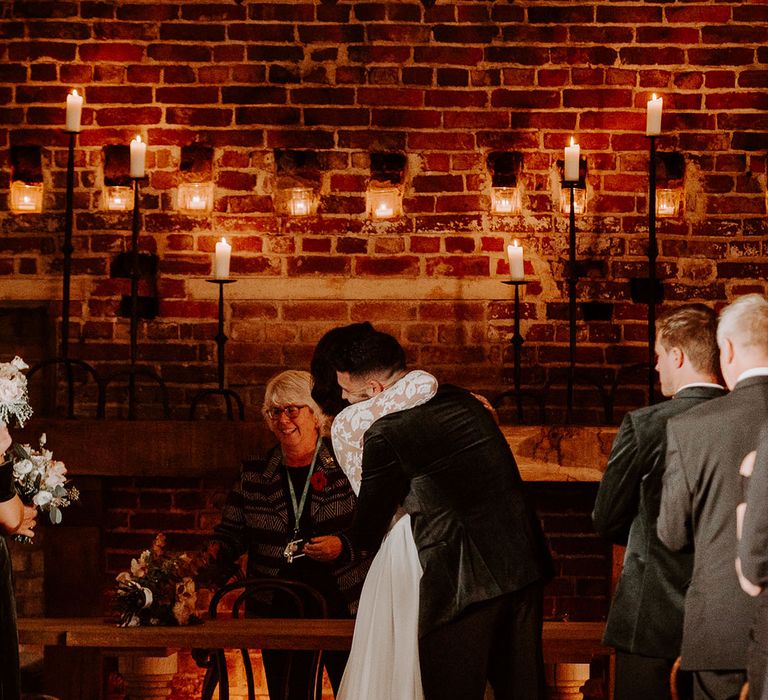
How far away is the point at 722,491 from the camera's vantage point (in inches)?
86.4

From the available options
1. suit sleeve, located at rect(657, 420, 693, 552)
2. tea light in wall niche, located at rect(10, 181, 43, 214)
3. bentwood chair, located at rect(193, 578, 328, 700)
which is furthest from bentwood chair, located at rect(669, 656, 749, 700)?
tea light in wall niche, located at rect(10, 181, 43, 214)

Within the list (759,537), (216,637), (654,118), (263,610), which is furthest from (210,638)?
(654,118)

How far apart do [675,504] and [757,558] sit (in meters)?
0.34

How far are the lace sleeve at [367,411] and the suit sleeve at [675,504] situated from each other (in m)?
0.57

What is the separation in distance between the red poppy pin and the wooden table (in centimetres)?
50

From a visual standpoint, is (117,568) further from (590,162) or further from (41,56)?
(590,162)

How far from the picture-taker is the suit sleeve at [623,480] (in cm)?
242

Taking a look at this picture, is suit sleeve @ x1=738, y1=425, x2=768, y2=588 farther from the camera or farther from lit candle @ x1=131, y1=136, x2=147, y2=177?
lit candle @ x1=131, y1=136, x2=147, y2=177

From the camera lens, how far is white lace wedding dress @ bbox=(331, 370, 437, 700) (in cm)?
248

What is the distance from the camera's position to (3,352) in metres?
4.41

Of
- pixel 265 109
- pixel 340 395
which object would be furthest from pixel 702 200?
pixel 340 395

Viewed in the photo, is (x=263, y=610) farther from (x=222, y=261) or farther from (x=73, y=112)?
(x=73, y=112)

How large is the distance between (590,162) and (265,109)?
1.35m

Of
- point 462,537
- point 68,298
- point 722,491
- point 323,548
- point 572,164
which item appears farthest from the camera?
point 68,298
